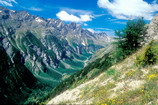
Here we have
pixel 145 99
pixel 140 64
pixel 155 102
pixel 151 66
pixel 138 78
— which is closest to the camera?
pixel 155 102

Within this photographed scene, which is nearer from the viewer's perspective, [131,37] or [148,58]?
[148,58]

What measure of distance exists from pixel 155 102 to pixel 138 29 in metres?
29.2

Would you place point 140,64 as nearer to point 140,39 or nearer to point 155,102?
point 155,102

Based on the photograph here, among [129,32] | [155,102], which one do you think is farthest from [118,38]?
[155,102]

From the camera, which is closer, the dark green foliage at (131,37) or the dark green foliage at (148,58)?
the dark green foliage at (148,58)

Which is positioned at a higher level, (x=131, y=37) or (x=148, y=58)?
(x=131, y=37)

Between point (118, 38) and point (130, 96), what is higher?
point (118, 38)

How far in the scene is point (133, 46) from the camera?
37.5m

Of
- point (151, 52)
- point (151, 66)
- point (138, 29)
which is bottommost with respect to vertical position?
point (151, 66)

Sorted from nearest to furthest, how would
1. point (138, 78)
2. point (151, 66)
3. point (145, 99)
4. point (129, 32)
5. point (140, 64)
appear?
point (145, 99), point (138, 78), point (151, 66), point (140, 64), point (129, 32)

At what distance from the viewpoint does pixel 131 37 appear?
1454 inches

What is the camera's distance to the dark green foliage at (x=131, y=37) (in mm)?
36469

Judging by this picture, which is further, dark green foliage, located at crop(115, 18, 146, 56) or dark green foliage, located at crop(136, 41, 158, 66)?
dark green foliage, located at crop(115, 18, 146, 56)

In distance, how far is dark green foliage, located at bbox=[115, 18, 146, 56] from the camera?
120 ft
